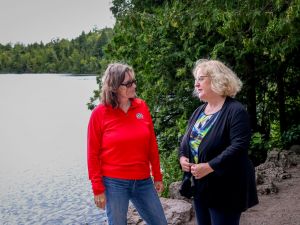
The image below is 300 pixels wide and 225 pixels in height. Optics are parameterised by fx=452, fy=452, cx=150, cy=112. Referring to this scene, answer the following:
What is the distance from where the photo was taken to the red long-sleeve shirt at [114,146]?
3219mm

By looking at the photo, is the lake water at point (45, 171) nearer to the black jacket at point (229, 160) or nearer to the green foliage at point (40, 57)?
the black jacket at point (229, 160)

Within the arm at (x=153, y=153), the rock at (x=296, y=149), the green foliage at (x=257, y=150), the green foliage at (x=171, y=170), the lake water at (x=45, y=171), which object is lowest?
the lake water at (x=45, y=171)

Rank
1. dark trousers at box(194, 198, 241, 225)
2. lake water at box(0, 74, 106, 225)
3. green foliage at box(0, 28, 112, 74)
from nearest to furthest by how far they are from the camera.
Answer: dark trousers at box(194, 198, 241, 225) → lake water at box(0, 74, 106, 225) → green foliage at box(0, 28, 112, 74)

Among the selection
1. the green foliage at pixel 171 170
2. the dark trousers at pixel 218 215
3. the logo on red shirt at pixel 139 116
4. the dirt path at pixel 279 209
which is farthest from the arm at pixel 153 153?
the green foliage at pixel 171 170

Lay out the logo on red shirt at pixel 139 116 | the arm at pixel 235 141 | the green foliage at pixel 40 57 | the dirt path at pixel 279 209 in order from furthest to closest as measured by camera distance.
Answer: the green foliage at pixel 40 57 → the dirt path at pixel 279 209 → the logo on red shirt at pixel 139 116 → the arm at pixel 235 141

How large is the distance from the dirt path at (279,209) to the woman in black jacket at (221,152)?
240 centimetres

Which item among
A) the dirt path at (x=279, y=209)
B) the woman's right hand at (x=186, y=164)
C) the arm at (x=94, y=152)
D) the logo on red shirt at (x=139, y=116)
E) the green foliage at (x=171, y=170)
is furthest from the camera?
the green foliage at (x=171, y=170)

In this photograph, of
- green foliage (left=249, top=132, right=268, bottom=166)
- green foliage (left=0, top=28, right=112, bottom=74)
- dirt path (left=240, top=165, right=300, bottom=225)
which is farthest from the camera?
green foliage (left=0, top=28, right=112, bottom=74)

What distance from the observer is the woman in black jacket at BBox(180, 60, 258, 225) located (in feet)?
9.11

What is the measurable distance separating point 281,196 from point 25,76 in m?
120

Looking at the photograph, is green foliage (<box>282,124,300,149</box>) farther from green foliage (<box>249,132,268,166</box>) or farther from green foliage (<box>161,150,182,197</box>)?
→ green foliage (<box>161,150,182,197</box>)

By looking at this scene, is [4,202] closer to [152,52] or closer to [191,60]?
[152,52]

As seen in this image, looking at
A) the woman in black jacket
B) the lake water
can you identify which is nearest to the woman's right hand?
the woman in black jacket

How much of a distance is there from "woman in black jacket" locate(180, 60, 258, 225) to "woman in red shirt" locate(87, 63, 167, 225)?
0.44 meters
